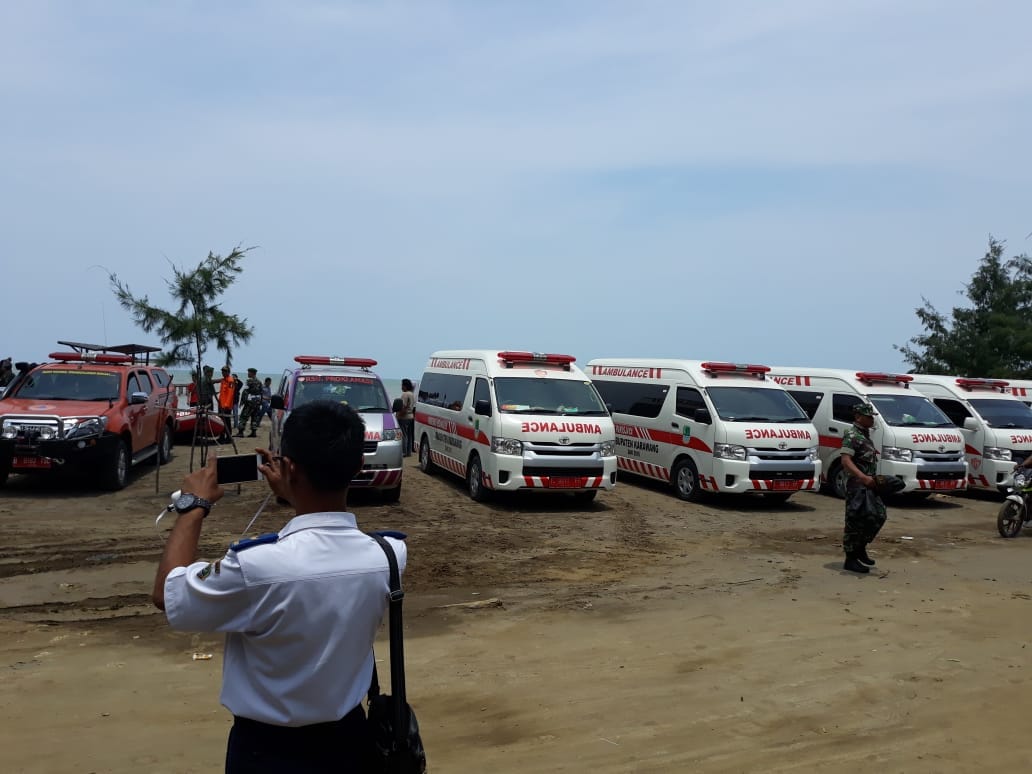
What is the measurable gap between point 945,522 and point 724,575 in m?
6.20

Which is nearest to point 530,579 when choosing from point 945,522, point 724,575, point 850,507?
point 724,575

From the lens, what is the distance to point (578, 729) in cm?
486

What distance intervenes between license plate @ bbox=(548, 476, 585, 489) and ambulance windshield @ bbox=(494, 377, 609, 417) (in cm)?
101

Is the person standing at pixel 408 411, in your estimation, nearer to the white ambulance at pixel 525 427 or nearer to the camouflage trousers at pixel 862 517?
the white ambulance at pixel 525 427

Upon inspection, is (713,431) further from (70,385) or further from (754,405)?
(70,385)

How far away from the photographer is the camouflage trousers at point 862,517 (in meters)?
9.19

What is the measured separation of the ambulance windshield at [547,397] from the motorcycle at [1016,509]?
5.65 meters

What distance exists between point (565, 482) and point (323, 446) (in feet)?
35.7

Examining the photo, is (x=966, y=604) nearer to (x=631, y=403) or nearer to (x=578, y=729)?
(x=578, y=729)

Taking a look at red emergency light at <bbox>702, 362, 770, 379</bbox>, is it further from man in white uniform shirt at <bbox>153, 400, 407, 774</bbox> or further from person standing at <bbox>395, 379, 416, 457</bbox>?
man in white uniform shirt at <bbox>153, 400, 407, 774</bbox>

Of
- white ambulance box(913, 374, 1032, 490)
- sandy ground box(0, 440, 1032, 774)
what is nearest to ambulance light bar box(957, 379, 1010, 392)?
white ambulance box(913, 374, 1032, 490)

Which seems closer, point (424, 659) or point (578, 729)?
point (578, 729)

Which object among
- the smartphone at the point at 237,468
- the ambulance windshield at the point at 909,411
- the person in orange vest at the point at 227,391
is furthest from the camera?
the person in orange vest at the point at 227,391

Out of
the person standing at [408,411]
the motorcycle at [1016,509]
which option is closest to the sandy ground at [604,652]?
the motorcycle at [1016,509]
